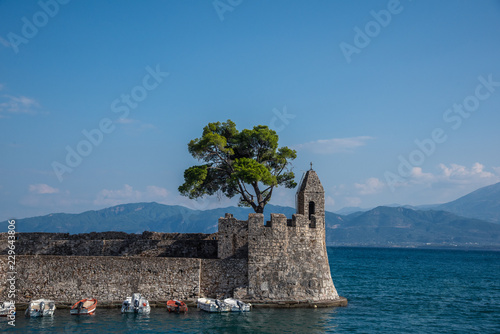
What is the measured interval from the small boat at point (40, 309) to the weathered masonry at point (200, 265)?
183 centimetres

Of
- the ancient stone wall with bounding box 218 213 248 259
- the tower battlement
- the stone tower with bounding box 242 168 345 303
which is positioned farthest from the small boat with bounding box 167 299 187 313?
the ancient stone wall with bounding box 218 213 248 259

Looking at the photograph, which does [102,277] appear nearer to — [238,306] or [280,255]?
[238,306]

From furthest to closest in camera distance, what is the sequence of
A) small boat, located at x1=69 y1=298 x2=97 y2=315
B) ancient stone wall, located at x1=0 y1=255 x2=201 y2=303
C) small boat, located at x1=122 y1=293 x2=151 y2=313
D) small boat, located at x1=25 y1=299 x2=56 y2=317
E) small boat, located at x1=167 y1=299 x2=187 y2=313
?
ancient stone wall, located at x1=0 y1=255 x2=201 y2=303 → small boat, located at x1=167 y1=299 x2=187 y2=313 → small boat, located at x1=122 y1=293 x2=151 y2=313 → small boat, located at x1=69 y1=298 x2=97 y2=315 → small boat, located at x1=25 y1=299 x2=56 y2=317

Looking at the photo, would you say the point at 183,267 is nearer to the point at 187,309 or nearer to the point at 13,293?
the point at 187,309

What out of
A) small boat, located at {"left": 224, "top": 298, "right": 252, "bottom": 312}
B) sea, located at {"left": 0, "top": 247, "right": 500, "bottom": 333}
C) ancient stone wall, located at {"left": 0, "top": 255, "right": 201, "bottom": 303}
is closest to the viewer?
sea, located at {"left": 0, "top": 247, "right": 500, "bottom": 333}

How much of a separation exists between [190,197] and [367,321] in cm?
1691

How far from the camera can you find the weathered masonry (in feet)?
108

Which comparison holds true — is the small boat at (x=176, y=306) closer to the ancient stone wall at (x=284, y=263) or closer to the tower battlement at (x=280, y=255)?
the tower battlement at (x=280, y=255)

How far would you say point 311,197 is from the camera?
37281 mm

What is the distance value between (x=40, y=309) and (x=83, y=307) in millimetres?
2514

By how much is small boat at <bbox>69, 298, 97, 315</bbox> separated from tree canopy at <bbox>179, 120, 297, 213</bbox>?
39.6 ft

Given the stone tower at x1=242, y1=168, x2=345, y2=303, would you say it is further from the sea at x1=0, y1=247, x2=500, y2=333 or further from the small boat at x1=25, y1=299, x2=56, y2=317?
the small boat at x1=25, y1=299, x2=56, y2=317

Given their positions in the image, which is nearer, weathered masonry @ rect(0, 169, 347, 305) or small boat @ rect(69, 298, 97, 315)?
small boat @ rect(69, 298, 97, 315)

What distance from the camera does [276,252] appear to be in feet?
113
